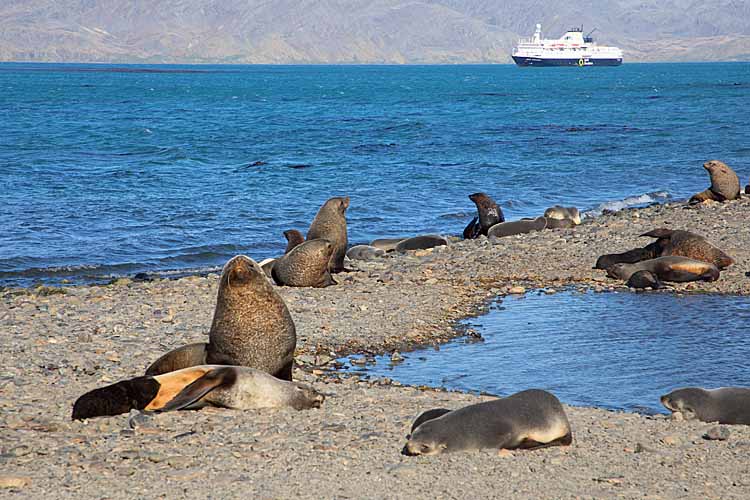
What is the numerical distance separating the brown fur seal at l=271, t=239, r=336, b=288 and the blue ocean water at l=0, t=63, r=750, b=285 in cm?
396

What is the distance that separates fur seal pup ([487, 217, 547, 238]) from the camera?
656 inches

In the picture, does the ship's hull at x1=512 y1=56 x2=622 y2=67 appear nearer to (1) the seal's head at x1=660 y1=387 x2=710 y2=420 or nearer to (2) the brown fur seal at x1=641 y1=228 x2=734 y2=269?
(2) the brown fur seal at x1=641 y1=228 x2=734 y2=269

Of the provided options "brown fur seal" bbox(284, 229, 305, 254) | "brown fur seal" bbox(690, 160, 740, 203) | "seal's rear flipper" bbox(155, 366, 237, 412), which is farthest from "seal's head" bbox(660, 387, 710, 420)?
"brown fur seal" bbox(690, 160, 740, 203)

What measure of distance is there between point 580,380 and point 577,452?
240cm

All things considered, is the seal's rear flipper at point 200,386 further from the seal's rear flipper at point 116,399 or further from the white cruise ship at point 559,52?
the white cruise ship at point 559,52

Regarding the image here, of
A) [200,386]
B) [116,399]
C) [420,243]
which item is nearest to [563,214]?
[420,243]

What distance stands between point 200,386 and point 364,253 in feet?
29.3

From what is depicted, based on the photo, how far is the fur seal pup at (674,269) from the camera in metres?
12.0

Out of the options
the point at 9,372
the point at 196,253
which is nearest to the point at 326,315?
the point at 9,372

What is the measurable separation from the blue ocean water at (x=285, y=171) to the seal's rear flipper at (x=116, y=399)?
8314 millimetres

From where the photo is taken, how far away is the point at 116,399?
648 cm

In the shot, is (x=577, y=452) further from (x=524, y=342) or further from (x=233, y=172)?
(x=233, y=172)

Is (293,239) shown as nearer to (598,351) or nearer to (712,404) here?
(598,351)

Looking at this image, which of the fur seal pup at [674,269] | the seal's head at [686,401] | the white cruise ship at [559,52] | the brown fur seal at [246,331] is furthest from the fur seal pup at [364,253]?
the white cruise ship at [559,52]
